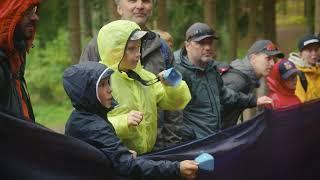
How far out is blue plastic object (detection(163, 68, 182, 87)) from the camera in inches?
165

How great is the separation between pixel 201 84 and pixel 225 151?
117 cm

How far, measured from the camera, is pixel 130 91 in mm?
4305

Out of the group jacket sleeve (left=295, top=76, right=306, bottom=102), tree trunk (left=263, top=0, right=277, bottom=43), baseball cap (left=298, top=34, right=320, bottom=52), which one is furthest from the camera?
tree trunk (left=263, top=0, right=277, bottom=43)

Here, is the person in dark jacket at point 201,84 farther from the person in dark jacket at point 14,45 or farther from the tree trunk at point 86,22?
the tree trunk at point 86,22

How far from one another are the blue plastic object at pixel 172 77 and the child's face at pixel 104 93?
549mm

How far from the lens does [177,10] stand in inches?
595

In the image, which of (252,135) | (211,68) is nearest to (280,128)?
(252,135)

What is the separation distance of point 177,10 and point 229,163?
35.9 feet

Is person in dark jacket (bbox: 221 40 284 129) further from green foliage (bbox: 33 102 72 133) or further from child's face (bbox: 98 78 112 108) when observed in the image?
green foliage (bbox: 33 102 72 133)

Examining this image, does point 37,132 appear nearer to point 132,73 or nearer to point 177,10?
point 132,73

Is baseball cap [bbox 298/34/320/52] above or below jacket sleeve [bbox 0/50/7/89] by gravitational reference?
below

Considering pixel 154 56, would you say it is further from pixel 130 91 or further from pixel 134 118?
pixel 134 118

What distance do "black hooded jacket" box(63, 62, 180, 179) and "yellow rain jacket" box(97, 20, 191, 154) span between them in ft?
1.29

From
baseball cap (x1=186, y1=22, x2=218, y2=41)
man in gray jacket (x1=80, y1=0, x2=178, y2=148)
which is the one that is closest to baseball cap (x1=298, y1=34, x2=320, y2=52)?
baseball cap (x1=186, y1=22, x2=218, y2=41)
